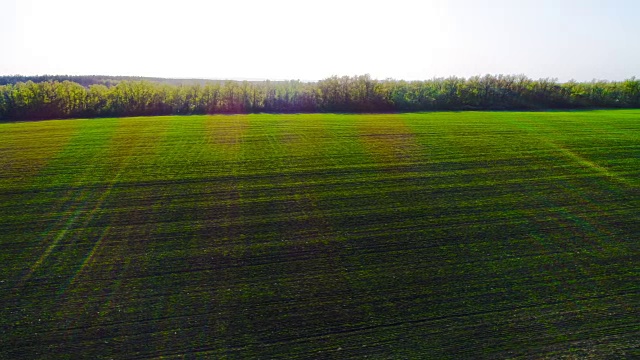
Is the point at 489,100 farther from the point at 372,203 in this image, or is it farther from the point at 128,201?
the point at 128,201

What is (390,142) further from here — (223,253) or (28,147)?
(28,147)

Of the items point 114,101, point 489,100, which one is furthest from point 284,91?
point 489,100

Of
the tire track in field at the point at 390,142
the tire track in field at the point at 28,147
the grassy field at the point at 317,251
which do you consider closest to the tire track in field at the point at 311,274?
the grassy field at the point at 317,251

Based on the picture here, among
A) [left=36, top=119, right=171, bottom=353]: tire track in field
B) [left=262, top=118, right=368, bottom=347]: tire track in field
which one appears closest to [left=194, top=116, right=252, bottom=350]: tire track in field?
[left=262, top=118, right=368, bottom=347]: tire track in field

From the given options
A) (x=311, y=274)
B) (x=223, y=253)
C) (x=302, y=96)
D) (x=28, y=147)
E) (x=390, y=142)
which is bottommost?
(x=311, y=274)

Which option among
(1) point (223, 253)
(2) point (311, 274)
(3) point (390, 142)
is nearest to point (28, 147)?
(1) point (223, 253)

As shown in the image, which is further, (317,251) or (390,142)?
(390,142)

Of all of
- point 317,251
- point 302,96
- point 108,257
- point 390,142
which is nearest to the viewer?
point 108,257
